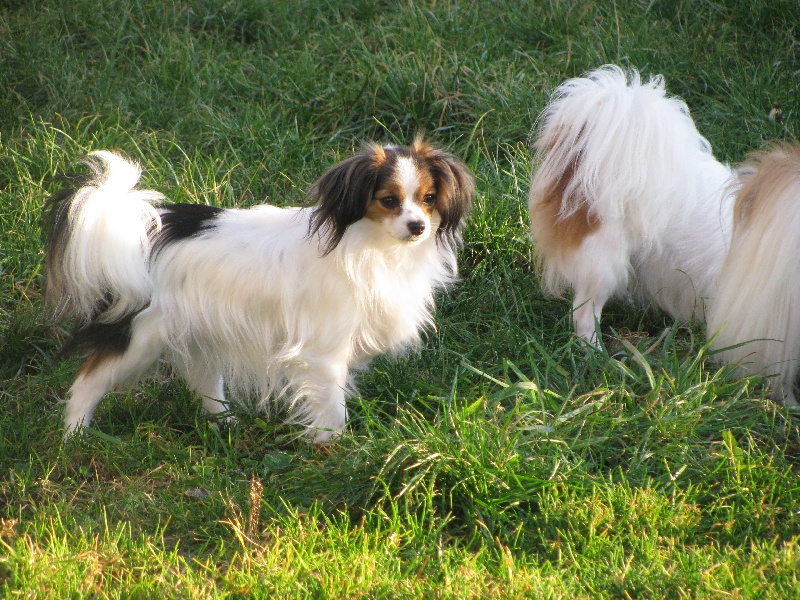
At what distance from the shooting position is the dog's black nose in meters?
3.13

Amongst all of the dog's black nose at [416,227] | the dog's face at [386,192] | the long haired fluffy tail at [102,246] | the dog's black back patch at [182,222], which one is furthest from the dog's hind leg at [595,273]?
the long haired fluffy tail at [102,246]

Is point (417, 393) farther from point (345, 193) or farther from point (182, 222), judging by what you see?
point (182, 222)

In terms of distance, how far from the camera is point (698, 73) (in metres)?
5.58

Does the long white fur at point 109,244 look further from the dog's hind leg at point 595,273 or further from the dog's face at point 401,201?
the dog's hind leg at point 595,273

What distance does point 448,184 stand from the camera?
328 centimetres

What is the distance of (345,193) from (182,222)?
698mm

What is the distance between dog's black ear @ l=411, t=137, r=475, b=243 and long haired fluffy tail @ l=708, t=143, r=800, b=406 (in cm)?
100

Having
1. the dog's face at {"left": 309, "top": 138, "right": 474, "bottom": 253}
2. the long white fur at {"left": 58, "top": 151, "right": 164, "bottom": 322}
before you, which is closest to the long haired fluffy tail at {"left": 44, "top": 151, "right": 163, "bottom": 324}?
the long white fur at {"left": 58, "top": 151, "right": 164, "bottom": 322}

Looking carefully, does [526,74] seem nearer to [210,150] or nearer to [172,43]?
[210,150]

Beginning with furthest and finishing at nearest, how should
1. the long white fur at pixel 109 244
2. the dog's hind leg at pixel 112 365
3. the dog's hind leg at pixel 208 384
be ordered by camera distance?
1. the dog's hind leg at pixel 208 384
2. the dog's hind leg at pixel 112 365
3. the long white fur at pixel 109 244

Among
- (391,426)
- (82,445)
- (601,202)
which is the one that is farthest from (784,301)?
(82,445)

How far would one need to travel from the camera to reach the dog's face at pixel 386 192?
10.3 feet

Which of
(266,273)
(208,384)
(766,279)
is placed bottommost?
(208,384)

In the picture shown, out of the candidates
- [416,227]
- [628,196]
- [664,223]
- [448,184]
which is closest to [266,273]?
[416,227]
